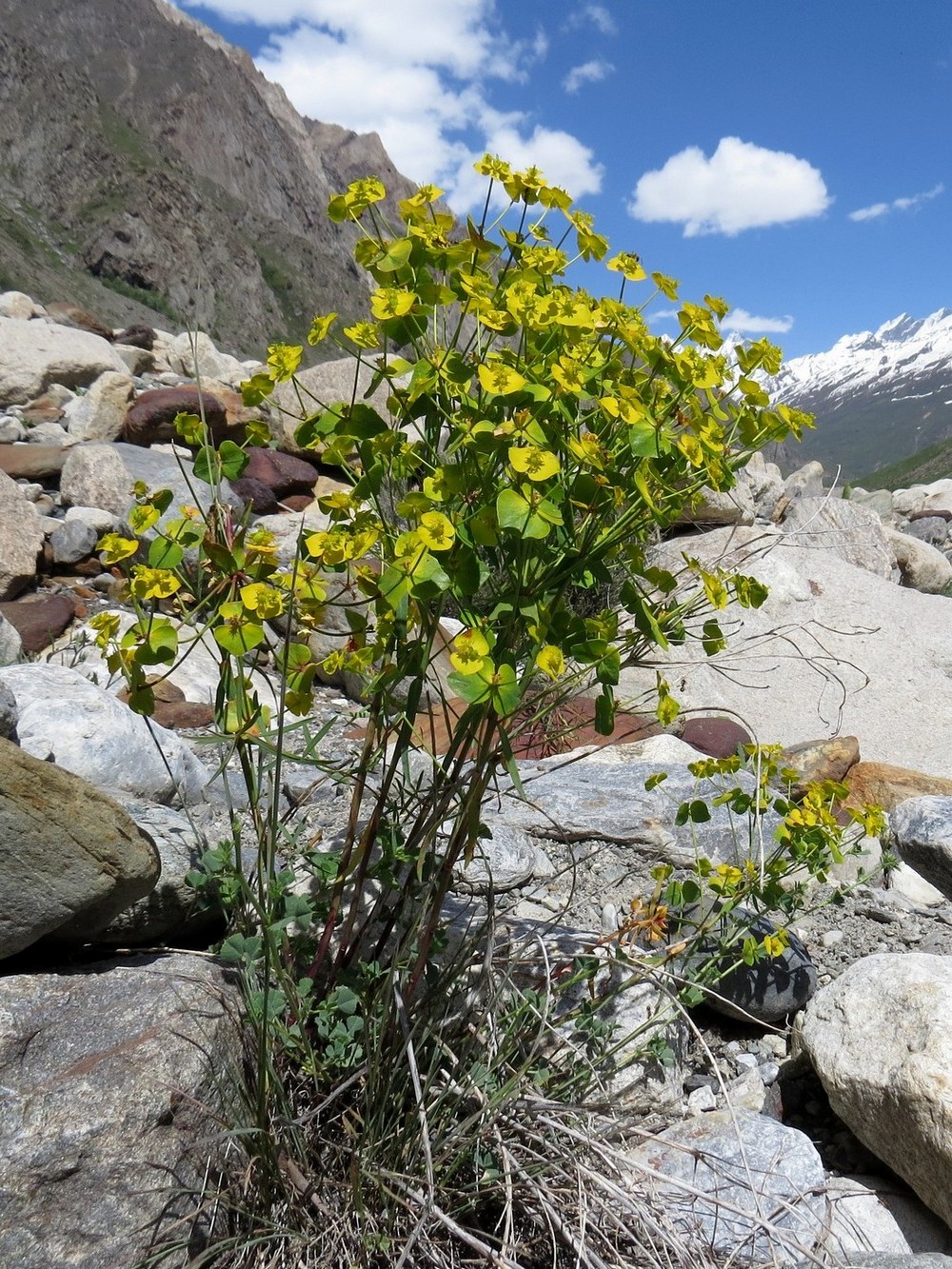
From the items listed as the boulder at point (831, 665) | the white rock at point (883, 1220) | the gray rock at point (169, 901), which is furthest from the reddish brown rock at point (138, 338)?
the white rock at point (883, 1220)

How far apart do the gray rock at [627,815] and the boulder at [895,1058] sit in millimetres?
685

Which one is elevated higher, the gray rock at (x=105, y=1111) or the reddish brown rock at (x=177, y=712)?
the gray rock at (x=105, y=1111)

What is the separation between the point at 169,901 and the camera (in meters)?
1.87

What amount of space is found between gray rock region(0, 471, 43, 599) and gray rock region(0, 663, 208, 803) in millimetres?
2370

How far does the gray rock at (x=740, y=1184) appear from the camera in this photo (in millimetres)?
1475

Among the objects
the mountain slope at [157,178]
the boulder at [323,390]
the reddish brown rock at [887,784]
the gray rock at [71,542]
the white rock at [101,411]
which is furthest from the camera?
the mountain slope at [157,178]

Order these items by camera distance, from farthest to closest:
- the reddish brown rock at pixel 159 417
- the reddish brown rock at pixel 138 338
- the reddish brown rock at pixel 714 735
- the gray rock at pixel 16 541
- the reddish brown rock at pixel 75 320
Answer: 1. the reddish brown rock at pixel 75 320
2. the reddish brown rock at pixel 138 338
3. the reddish brown rock at pixel 159 417
4. the gray rock at pixel 16 541
5. the reddish brown rock at pixel 714 735

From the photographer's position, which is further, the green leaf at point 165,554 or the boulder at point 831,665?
the boulder at point 831,665

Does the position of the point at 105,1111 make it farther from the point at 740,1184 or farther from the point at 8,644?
the point at 8,644

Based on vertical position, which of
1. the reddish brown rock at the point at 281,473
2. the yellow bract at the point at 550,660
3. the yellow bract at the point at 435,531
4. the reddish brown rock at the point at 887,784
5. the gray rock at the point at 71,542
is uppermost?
the yellow bract at the point at 435,531

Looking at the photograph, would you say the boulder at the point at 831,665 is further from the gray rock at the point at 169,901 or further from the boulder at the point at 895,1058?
the gray rock at the point at 169,901

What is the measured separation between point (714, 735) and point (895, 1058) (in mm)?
2701

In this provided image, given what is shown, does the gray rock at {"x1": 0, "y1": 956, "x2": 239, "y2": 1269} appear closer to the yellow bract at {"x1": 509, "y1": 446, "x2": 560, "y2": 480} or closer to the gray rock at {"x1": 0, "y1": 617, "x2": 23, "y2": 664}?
the yellow bract at {"x1": 509, "y1": 446, "x2": 560, "y2": 480}

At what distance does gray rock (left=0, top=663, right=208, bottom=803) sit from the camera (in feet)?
8.34
